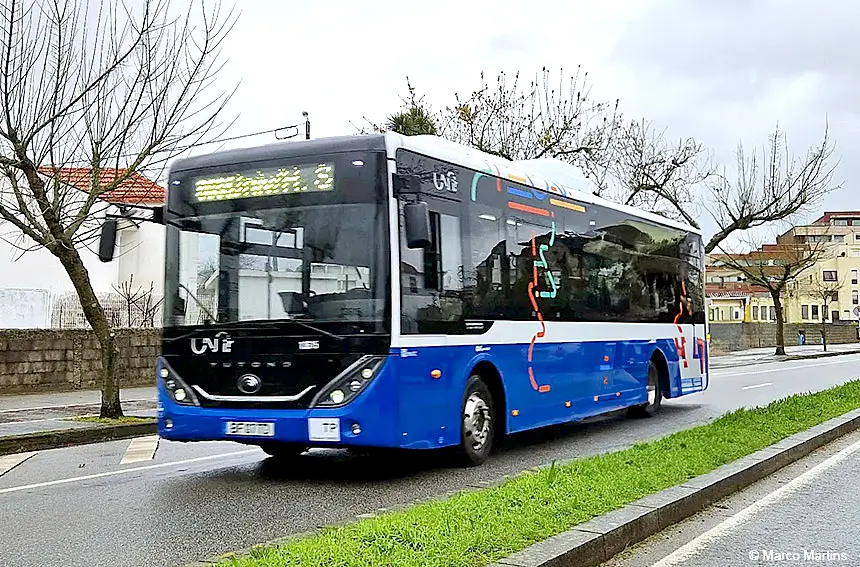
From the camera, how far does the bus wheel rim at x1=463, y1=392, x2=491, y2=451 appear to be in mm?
9883

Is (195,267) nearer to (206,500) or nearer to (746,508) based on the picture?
(206,500)

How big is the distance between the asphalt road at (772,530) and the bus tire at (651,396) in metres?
5.69

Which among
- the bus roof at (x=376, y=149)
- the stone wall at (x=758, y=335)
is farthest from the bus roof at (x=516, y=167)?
the stone wall at (x=758, y=335)

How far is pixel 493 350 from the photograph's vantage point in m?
10.2

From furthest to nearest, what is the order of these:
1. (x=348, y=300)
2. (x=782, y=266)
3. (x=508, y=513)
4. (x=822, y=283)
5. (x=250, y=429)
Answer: (x=822, y=283) < (x=782, y=266) < (x=250, y=429) < (x=348, y=300) < (x=508, y=513)

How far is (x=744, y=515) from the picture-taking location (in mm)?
7527

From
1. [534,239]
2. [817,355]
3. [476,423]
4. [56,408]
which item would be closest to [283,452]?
[476,423]

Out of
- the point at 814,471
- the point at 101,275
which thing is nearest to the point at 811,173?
the point at 101,275

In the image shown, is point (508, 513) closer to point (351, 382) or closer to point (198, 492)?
point (351, 382)

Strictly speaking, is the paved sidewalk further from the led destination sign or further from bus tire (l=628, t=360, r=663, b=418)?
bus tire (l=628, t=360, r=663, b=418)

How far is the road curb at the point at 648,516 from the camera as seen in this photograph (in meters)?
5.57

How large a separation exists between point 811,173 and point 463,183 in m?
31.6

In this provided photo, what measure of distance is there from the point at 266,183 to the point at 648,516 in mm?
4773

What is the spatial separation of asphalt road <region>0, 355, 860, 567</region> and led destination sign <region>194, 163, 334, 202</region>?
277 centimetres
